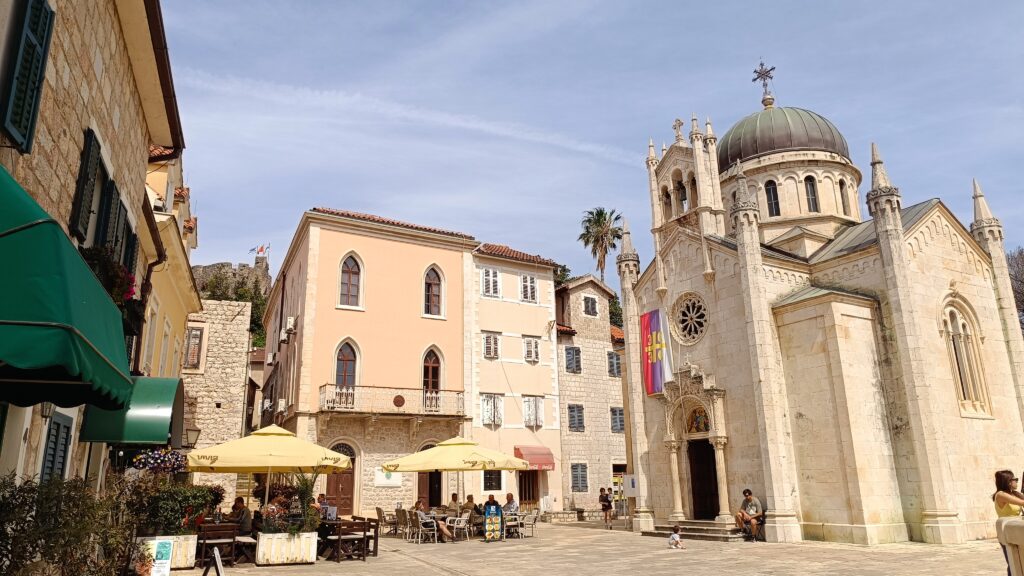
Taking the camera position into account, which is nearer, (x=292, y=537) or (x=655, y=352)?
(x=292, y=537)

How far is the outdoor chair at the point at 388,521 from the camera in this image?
2177cm

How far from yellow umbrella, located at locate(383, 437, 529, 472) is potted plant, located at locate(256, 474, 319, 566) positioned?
5.19 m

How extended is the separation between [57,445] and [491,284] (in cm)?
2327

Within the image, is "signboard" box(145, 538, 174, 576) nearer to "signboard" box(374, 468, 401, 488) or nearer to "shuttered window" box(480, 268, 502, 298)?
"signboard" box(374, 468, 401, 488)

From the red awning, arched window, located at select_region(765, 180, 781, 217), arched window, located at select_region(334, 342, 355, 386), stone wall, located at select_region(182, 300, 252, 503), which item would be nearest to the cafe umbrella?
arched window, located at select_region(334, 342, 355, 386)

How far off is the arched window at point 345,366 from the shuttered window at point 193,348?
5.50 meters

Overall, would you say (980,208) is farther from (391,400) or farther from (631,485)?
(391,400)

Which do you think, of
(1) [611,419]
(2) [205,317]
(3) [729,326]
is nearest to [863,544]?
(3) [729,326]

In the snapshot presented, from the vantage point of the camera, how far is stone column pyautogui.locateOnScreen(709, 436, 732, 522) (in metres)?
19.8

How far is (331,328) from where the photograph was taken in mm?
26297

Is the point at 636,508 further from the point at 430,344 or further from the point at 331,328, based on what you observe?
the point at 331,328

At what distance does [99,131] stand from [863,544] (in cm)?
1836

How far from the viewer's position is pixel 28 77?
518 cm

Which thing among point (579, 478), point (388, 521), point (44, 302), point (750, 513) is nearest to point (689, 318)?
point (750, 513)
